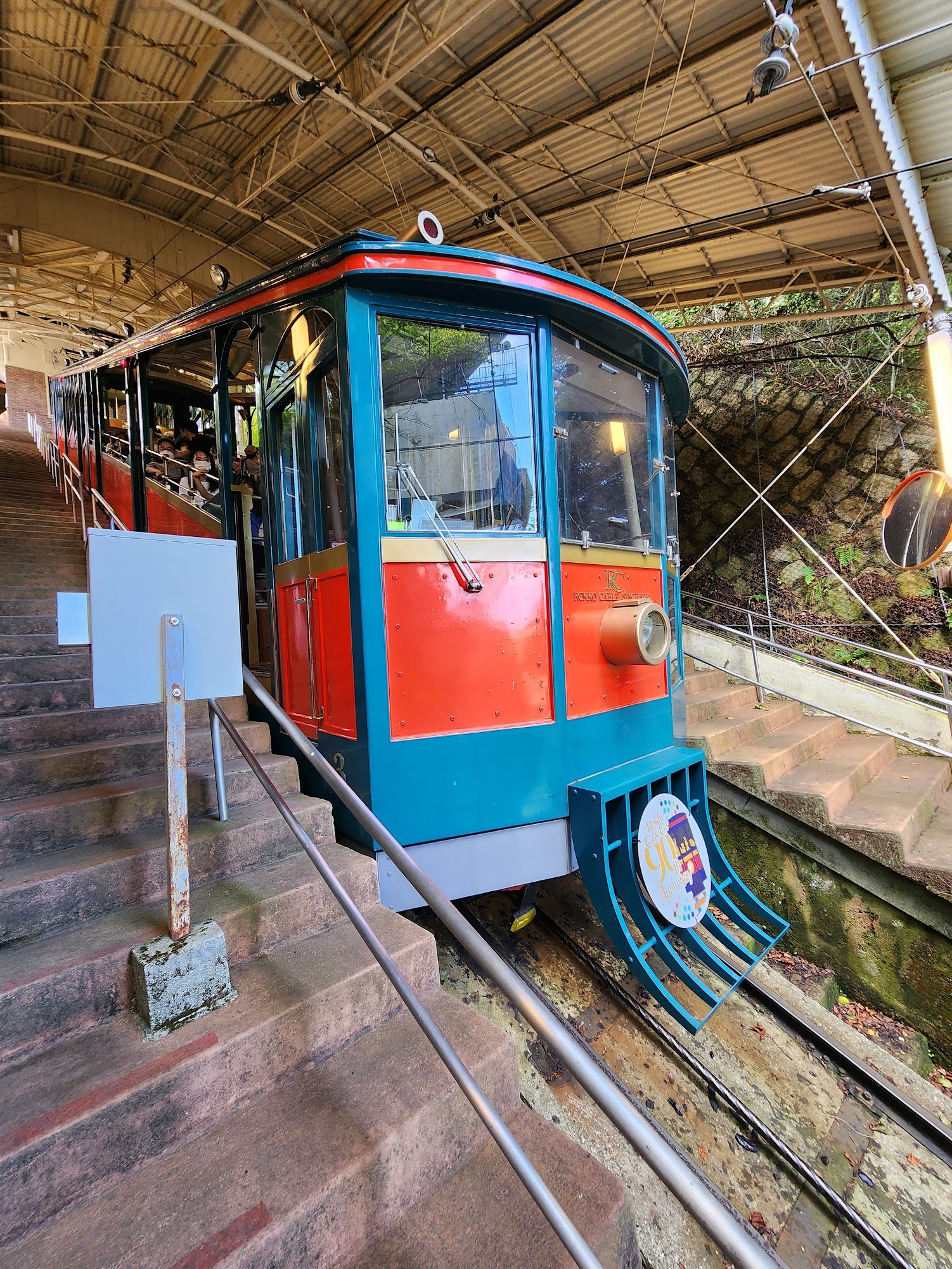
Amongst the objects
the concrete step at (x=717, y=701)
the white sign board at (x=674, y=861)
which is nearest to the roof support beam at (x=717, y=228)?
the concrete step at (x=717, y=701)

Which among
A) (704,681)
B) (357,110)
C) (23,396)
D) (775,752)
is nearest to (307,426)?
(357,110)

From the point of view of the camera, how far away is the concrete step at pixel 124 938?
5.43ft

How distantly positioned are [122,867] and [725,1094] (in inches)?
126

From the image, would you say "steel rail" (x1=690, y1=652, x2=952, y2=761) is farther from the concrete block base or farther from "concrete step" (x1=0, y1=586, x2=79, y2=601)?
"concrete step" (x1=0, y1=586, x2=79, y2=601)

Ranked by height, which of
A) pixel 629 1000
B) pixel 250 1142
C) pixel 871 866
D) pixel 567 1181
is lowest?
pixel 629 1000

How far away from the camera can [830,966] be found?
4133mm

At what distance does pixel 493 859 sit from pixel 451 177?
22.9 feet

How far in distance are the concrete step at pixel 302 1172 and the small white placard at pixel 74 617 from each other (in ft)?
3.97

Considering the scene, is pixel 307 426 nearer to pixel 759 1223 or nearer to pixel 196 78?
pixel 759 1223

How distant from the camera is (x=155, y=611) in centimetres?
170

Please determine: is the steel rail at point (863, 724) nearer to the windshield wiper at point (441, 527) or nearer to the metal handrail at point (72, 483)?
the windshield wiper at point (441, 527)

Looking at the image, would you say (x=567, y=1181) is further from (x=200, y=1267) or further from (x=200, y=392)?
(x=200, y=392)

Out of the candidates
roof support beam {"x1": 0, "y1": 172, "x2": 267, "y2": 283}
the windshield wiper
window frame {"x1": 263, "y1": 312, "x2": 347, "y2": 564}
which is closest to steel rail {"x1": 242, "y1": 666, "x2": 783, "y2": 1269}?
the windshield wiper

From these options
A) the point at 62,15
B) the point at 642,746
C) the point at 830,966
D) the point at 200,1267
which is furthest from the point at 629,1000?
the point at 62,15
